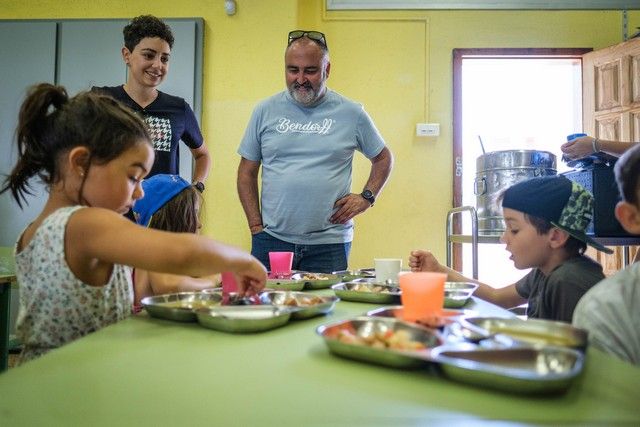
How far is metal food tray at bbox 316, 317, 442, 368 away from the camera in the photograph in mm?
564

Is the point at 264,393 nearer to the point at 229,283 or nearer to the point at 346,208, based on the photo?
the point at 229,283

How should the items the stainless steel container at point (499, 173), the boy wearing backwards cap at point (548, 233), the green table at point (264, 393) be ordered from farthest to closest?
the stainless steel container at point (499, 173)
the boy wearing backwards cap at point (548, 233)
the green table at point (264, 393)

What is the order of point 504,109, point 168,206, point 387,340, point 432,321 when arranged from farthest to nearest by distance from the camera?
point 504,109 < point 168,206 < point 432,321 < point 387,340

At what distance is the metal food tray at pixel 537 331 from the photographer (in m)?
0.65

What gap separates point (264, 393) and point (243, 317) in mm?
293

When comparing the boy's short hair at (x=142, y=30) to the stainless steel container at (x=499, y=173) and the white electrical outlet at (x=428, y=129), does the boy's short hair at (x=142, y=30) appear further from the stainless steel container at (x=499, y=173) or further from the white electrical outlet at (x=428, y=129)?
the white electrical outlet at (x=428, y=129)

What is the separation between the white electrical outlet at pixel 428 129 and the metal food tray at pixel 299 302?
2.84 meters

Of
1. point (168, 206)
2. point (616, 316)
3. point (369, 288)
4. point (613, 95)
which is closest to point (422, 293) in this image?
point (616, 316)

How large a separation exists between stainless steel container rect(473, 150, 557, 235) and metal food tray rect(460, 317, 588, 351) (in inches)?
60.2

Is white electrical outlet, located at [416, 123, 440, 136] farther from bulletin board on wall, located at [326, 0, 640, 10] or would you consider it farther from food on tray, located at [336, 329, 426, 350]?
food on tray, located at [336, 329, 426, 350]

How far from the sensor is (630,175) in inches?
36.2

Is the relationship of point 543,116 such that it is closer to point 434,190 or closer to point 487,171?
point 434,190

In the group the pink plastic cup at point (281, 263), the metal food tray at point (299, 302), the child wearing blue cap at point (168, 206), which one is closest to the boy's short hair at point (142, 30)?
the child wearing blue cap at point (168, 206)

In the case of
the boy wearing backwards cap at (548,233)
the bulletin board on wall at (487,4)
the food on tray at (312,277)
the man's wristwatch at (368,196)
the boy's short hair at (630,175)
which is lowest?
the food on tray at (312,277)
